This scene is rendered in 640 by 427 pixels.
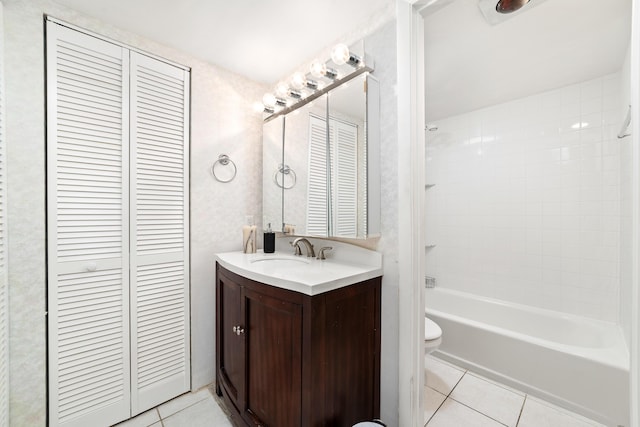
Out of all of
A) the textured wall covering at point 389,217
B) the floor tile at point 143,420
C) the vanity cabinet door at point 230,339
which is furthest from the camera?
the floor tile at point 143,420

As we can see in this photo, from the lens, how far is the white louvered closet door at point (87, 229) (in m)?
1.33

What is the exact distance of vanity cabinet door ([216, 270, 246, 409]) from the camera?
1395 millimetres

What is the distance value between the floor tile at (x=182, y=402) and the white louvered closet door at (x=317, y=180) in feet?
4.38

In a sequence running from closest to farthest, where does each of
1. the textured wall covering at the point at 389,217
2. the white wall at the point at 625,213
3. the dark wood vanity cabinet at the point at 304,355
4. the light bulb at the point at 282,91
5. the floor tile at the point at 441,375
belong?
1. the dark wood vanity cabinet at the point at 304,355
2. the textured wall covering at the point at 389,217
3. the white wall at the point at 625,213
4. the light bulb at the point at 282,91
5. the floor tile at the point at 441,375

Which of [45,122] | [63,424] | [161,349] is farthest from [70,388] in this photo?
[45,122]

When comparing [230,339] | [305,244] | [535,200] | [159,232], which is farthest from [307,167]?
[535,200]

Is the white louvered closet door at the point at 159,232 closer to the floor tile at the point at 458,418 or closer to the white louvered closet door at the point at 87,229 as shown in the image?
the white louvered closet door at the point at 87,229

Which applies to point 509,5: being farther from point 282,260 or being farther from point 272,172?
point 282,260

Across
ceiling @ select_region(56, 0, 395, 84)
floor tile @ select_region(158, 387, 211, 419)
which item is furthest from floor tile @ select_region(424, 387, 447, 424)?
ceiling @ select_region(56, 0, 395, 84)

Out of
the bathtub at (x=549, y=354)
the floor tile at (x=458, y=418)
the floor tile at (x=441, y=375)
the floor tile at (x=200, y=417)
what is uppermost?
the bathtub at (x=549, y=354)

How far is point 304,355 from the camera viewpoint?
1036 mm

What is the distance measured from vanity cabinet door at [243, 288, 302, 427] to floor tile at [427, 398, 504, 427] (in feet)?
3.20

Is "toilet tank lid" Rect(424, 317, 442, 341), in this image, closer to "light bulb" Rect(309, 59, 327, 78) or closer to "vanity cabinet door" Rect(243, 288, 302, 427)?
"vanity cabinet door" Rect(243, 288, 302, 427)

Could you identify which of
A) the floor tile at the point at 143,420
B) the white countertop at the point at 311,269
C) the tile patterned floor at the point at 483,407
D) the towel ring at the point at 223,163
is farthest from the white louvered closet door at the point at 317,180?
the floor tile at the point at 143,420
